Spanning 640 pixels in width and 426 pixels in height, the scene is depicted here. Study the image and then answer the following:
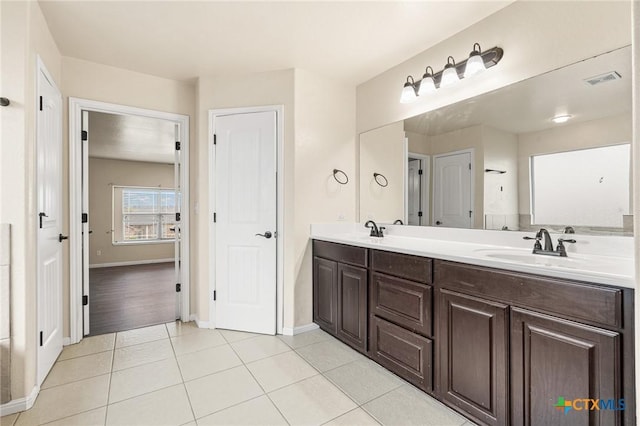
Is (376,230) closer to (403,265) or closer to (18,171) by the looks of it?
(403,265)

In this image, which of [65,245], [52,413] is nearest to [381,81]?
[65,245]

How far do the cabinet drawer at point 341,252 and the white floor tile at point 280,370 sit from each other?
2.74 feet

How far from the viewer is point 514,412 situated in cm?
139

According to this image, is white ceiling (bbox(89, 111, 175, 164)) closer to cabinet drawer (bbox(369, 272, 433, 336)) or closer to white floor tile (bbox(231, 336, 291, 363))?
white floor tile (bbox(231, 336, 291, 363))

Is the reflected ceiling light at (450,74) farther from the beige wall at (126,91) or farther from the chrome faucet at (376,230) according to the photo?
the beige wall at (126,91)

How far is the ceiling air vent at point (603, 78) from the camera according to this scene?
1563 mm

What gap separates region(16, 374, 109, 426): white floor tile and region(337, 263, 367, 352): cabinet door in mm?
1665

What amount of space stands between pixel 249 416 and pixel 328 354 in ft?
2.87

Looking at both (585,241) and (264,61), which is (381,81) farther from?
(585,241)

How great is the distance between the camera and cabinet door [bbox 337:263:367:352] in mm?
2299

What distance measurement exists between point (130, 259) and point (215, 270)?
16.1 feet

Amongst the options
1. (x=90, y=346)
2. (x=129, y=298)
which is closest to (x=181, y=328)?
(x=90, y=346)

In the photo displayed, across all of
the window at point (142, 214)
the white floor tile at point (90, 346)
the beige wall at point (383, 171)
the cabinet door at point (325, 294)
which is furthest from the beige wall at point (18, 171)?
the window at point (142, 214)

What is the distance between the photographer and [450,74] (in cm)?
217
